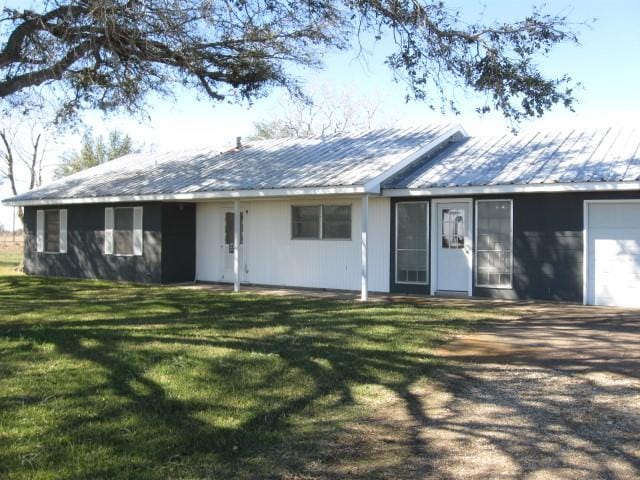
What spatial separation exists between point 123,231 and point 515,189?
35.6 ft

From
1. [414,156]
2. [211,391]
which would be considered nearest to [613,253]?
[414,156]

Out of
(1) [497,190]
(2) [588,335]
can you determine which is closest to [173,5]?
A: (1) [497,190]

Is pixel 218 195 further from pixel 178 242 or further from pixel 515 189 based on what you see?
pixel 515 189

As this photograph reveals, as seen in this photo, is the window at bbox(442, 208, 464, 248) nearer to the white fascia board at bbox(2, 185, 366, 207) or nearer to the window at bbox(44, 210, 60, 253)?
the white fascia board at bbox(2, 185, 366, 207)

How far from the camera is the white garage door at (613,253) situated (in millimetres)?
12719

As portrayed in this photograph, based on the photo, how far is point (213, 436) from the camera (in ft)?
16.5

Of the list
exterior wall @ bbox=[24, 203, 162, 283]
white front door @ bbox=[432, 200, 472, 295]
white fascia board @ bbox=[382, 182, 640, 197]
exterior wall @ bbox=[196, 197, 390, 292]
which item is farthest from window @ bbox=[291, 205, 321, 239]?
exterior wall @ bbox=[24, 203, 162, 283]

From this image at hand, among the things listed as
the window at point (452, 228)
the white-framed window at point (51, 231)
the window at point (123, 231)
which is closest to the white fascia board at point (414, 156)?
the window at point (452, 228)

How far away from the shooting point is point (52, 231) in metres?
21.0

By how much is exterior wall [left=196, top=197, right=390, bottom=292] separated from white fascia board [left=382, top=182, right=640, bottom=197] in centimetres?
94

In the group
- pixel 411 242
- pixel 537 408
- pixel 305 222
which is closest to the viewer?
pixel 537 408

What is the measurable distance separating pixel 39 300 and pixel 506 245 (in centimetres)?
962

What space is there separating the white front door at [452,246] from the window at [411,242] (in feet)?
0.91

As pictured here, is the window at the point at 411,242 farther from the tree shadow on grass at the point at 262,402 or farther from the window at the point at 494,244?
the tree shadow on grass at the point at 262,402
